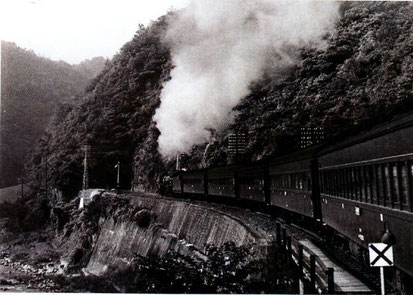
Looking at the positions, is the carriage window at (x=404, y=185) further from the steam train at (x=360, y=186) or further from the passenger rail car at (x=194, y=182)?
the passenger rail car at (x=194, y=182)

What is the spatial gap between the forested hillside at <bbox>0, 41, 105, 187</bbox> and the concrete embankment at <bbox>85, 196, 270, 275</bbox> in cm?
421

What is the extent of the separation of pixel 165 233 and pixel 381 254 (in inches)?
420

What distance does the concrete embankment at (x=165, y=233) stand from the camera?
40.7ft

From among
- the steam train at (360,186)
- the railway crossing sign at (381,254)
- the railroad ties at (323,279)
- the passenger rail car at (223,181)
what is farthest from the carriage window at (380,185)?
the passenger rail car at (223,181)

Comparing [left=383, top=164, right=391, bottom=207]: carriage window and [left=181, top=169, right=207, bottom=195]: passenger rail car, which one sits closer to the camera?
[left=383, top=164, right=391, bottom=207]: carriage window

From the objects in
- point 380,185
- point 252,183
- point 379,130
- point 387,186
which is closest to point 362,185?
point 380,185

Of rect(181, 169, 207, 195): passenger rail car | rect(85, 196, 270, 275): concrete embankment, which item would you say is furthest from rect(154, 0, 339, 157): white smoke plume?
rect(85, 196, 270, 275): concrete embankment

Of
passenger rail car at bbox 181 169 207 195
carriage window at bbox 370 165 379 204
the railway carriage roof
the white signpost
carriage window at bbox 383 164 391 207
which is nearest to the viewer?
the railway carriage roof

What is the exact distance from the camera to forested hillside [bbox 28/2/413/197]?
20.5 metres

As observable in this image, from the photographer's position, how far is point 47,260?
717 inches

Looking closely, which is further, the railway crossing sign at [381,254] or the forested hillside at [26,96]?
the forested hillside at [26,96]

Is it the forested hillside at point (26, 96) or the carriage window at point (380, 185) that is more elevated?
the forested hillside at point (26, 96)

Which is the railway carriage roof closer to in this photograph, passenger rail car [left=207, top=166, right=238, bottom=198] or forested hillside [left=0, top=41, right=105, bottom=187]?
forested hillside [left=0, top=41, right=105, bottom=187]

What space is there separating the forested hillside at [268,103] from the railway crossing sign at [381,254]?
13.5 meters
